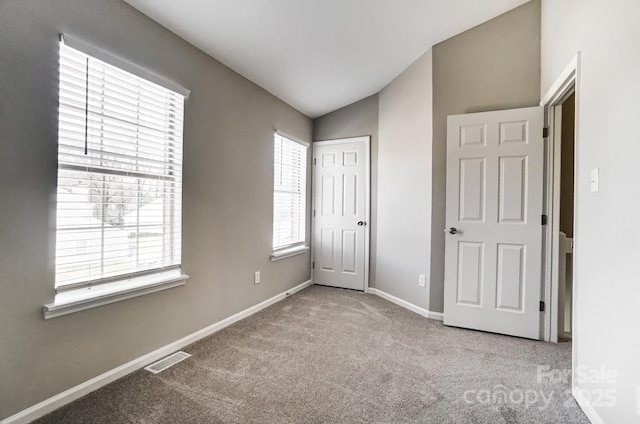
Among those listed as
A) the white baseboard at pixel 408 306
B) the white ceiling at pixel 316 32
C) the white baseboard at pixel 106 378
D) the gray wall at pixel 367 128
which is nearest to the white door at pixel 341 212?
the gray wall at pixel 367 128

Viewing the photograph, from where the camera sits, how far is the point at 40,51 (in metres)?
1.58

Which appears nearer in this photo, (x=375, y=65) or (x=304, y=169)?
(x=375, y=65)

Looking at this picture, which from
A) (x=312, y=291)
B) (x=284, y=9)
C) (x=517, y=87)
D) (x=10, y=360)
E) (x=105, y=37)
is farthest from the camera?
(x=312, y=291)

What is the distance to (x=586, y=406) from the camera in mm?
1660

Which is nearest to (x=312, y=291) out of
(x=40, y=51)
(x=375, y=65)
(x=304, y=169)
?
(x=304, y=169)

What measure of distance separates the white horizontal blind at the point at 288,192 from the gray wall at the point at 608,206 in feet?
9.02

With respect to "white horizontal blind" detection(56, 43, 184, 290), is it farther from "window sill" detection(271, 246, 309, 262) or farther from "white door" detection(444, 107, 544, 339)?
"white door" detection(444, 107, 544, 339)

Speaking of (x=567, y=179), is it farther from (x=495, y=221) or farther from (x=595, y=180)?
(x=595, y=180)

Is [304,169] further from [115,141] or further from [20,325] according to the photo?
[20,325]

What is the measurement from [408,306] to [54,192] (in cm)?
317

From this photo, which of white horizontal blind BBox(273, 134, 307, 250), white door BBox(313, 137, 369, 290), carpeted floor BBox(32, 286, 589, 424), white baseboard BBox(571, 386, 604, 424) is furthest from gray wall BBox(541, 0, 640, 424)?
white horizontal blind BBox(273, 134, 307, 250)

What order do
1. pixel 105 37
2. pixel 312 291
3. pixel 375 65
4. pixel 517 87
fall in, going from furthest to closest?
pixel 312 291
pixel 375 65
pixel 517 87
pixel 105 37

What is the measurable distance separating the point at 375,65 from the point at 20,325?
341cm

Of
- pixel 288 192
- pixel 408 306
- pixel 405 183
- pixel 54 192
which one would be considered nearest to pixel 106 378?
pixel 54 192
